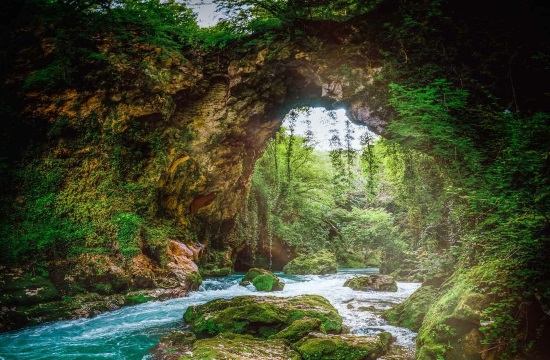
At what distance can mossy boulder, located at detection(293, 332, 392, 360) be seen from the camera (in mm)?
4129

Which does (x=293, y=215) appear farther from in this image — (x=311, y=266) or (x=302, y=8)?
(x=302, y=8)

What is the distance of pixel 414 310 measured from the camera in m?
5.87

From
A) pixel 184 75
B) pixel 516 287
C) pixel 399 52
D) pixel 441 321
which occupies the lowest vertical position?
pixel 441 321

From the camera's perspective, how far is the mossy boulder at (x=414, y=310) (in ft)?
18.6

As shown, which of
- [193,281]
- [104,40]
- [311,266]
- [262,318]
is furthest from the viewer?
[311,266]

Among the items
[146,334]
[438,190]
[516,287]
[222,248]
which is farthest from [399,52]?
[222,248]

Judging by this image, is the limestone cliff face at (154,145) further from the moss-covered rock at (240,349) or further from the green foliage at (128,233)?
the moss-covered rock at (240,349)

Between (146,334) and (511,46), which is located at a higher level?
(511,46)

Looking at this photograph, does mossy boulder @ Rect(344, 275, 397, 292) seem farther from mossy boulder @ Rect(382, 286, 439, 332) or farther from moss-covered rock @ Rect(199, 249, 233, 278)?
moss-covered rock @ Rect(199, 249, 233, 278)

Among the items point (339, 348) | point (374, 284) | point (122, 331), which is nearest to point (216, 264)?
point (374, 284)

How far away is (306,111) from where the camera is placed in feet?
36.6

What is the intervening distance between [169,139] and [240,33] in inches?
168

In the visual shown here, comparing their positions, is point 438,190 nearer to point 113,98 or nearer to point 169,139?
point 169,139

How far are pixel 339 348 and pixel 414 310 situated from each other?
2502mm
